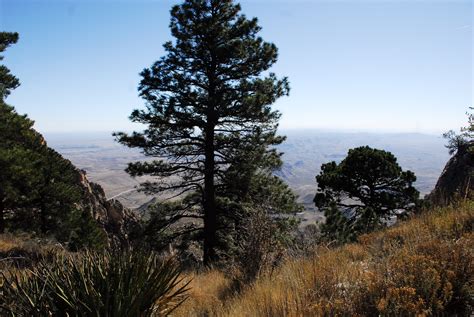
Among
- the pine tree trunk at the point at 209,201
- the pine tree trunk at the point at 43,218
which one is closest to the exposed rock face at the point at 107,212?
the pine tree trunk at the point at 43,218

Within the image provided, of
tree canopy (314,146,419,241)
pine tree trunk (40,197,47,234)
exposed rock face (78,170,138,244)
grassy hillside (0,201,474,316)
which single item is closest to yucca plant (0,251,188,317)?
grassy hillside (0,201,474,316)

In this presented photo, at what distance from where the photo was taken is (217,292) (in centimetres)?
571

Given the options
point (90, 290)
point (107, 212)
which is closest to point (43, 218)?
point (90, 290)

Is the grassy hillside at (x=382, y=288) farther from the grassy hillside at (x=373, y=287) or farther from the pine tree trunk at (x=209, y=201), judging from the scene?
the pine tree trunk at (x=209, y=201)

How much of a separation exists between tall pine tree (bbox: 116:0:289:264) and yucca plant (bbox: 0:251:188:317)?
997cm

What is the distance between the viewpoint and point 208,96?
1391cm

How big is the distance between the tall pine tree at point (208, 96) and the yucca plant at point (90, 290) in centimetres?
997

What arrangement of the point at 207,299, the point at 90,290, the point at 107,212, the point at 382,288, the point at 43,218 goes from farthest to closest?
the point at 107,212 → the point at 43,218 → the point at 207,299 → the point at 382,288 → the point at 90,290

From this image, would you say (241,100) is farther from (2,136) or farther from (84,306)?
(84,306)

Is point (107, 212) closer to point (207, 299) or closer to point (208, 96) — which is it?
point (208, 96)

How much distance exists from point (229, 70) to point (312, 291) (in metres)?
11.7

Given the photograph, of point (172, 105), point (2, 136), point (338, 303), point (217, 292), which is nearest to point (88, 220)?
point (2, 136)

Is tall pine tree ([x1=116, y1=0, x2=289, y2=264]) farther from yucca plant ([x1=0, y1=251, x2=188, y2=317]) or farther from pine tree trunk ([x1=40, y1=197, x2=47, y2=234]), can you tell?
yucca plant ([x1=0, y1=251, x2=188, y2=317])

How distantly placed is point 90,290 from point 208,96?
1140cm
